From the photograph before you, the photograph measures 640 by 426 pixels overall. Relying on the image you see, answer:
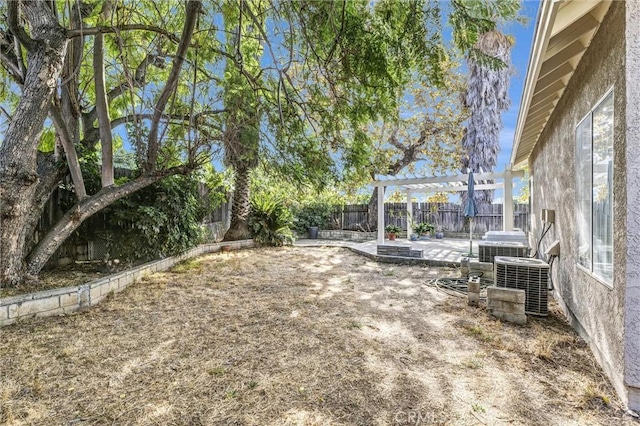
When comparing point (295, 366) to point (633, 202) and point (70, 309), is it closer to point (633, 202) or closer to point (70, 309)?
point (633, 202)

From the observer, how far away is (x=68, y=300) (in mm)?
4043

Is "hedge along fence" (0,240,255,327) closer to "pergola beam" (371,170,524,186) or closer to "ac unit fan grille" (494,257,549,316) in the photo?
"ac unit fan grille" (494,257,549,316)

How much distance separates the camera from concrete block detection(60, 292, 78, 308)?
399cm

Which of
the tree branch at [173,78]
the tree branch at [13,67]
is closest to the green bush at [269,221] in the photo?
the tree branch at [173,78]

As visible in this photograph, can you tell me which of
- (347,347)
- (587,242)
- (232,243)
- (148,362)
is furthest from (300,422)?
(232,243)

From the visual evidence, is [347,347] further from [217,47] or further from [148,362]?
[217,47]

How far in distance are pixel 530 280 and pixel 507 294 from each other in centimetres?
44

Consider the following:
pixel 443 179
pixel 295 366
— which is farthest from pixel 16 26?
pixel 443 179

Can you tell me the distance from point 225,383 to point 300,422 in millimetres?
765

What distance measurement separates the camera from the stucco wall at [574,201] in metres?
2.39

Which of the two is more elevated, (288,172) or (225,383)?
(288,172)

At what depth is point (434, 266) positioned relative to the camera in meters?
7.82

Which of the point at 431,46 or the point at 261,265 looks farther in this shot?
the point at 261,265

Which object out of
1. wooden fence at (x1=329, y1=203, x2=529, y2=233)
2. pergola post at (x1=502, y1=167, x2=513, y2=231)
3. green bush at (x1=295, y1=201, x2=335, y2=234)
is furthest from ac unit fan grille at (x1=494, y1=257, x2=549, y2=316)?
green bush at (x1=295, y1=201, x2=335, y2=234)
